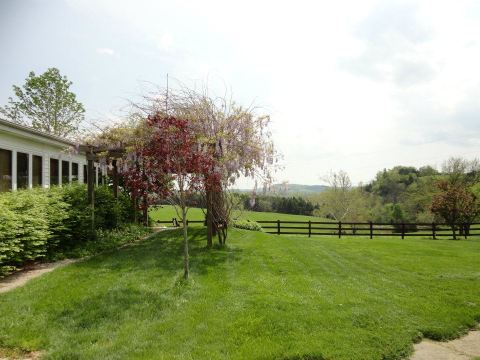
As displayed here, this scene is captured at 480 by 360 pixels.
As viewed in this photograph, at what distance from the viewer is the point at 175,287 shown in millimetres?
7113

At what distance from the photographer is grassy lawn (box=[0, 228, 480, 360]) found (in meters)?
4.58

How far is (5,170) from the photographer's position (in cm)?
1126

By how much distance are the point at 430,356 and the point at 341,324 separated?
1.12m

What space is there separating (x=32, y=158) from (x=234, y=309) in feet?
32.8

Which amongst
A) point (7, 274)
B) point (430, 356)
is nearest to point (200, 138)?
point (7, 274)

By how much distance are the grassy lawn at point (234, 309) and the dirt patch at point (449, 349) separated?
5.5 inches

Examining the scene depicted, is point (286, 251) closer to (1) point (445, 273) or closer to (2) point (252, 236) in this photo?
(2) point (252, 236)

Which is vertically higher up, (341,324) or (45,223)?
(45,223)

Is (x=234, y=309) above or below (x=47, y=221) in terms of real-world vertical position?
below

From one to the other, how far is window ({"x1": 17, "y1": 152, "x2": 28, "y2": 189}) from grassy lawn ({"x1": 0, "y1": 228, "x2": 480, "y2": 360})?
414 cm

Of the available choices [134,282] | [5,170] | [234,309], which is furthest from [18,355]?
[5,170]

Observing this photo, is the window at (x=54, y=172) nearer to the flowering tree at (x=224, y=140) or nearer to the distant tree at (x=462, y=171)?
the flowering tree at (x=224, y=140)

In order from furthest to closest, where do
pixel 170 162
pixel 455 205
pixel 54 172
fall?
pixel 455 205, pixel 54 172, pixel 170 162

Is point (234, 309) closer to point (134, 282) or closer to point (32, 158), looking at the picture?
point (134, 282)
